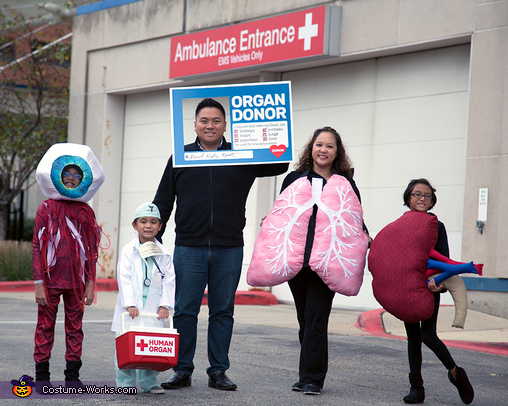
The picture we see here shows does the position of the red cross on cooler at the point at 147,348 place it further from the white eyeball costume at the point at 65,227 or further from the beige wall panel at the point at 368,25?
the beige wall panel at the point at 368,25

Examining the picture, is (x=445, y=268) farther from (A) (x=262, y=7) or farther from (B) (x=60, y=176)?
(A) (x=262, y=7)

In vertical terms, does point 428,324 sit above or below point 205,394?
above

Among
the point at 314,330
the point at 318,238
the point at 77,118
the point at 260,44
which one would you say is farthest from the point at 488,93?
the point at 77,118

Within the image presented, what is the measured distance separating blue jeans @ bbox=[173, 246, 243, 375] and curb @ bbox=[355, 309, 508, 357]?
12.7 feet

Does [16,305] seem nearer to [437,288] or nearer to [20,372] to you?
[20,372]

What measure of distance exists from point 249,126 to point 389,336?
4.37m

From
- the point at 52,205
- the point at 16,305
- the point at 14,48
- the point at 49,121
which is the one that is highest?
the point at 14,48

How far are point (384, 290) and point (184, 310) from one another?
145cm

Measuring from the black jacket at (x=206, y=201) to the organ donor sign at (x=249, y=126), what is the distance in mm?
76

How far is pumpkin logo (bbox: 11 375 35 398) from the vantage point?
Result: 17.4ft

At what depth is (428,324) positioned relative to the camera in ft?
18.7

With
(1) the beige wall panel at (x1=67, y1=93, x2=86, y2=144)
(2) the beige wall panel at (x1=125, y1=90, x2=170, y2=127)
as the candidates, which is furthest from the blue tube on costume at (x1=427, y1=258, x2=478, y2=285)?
(1) the beige wall panel at (x1=67, y1=93, x2=86, y2=144)

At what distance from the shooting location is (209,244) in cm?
586

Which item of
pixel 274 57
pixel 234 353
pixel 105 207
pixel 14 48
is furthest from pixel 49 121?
pixel 234 353
